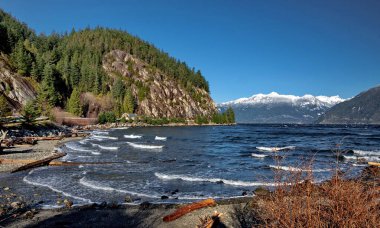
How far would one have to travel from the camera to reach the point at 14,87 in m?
106

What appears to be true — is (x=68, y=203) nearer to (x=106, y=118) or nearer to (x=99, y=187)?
(x=99, y=187)

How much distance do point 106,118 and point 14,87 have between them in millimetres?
43767

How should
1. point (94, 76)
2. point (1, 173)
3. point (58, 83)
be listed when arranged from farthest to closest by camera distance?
point (94, 76)
point (58, 83)
point (1, 173)

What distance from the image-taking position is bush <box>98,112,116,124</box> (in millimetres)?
137900

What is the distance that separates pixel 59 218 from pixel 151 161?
20.4 m

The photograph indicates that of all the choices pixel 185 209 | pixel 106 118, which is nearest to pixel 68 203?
pixel 185 209

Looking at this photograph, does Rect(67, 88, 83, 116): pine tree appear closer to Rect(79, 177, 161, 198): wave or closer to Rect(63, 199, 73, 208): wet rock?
Rect(79, 177, 161, 198): wave

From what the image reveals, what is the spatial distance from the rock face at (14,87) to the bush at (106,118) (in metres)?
31.8

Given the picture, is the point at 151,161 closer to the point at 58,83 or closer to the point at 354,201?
the point at 354,201

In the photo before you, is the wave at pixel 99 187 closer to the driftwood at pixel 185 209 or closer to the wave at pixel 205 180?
the driftwood at pixel 185 209

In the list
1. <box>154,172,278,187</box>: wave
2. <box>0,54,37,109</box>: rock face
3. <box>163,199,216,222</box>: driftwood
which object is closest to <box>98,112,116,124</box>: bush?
<box>0,54,37,109</box>: rock face

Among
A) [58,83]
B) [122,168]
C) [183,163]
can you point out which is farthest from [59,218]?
[58,83]

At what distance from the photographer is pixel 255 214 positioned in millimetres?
13781

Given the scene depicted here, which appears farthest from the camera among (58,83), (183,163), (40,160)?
(58,83)
